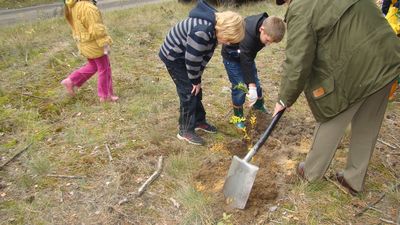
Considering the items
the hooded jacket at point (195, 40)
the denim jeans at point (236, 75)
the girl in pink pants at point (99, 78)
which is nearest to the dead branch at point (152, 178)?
the hooded jacket at point (195, 40)

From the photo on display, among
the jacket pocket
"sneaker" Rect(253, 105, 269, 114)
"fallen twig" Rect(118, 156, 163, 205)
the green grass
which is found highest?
the jacket pocket

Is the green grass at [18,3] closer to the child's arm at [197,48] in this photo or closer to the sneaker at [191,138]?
the sneaker at [191,138]

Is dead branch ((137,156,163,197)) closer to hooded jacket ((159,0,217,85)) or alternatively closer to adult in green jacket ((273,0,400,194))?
hooded jacket ((159,0,217,85))

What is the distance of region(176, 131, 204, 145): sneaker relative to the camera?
12.9 feet

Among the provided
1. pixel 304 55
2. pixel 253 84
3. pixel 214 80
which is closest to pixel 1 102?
pixel 214 80

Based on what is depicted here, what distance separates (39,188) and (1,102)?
219cm

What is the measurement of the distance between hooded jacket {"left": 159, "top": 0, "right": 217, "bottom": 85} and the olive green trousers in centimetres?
120

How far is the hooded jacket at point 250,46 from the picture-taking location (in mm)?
3670

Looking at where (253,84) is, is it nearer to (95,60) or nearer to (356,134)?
(356,134)

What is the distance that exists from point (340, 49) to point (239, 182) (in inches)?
48.9

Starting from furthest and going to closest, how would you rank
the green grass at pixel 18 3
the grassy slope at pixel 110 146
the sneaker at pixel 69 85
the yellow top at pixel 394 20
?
the green grass at pixel 18 3
the sneaker at pixel 69 85
the yellow top at pixel 394 20
the grassy slope at pixel 110 146

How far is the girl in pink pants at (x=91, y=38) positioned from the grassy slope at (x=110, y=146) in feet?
0.96

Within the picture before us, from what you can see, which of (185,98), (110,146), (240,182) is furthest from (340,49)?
(110,146)

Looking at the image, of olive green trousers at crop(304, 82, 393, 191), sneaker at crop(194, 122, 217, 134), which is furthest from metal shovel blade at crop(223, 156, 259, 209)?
sneaker at crop(194, 122, 217, 134)
